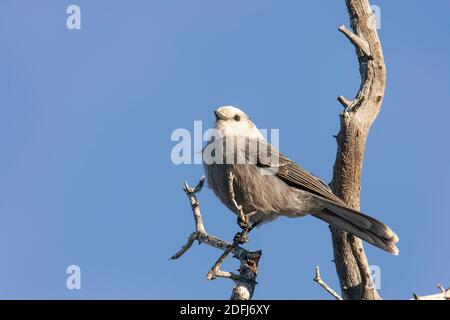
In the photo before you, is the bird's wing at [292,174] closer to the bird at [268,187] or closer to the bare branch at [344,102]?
the bird at [268,187]

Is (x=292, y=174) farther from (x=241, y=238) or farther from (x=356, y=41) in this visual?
(x=356, y=41)

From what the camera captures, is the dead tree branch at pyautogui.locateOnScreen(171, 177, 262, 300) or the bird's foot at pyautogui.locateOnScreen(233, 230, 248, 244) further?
the bird's foot at pyautogui.locateOnScreen(233, 230, 248, 244)

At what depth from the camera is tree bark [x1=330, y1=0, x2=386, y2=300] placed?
8.29 m

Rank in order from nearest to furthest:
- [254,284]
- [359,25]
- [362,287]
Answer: [254,284]
[362,287]
[359,25]

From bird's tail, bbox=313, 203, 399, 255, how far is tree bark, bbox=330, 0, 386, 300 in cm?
12

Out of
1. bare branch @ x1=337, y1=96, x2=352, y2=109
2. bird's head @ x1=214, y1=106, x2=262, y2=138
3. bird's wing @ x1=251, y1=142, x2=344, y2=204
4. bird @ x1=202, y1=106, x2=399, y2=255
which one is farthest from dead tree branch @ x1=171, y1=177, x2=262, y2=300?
bare branch @ x1=337, y1=96, x2=352, y2=109

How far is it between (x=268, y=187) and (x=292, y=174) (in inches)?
16.0

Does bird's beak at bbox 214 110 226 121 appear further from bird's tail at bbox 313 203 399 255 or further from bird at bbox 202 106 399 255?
bird's tail at bbox 313 203 399 255

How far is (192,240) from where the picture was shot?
22.6ft

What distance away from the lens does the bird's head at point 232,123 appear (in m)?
8.41

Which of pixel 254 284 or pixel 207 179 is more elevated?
pixel 207 179
